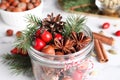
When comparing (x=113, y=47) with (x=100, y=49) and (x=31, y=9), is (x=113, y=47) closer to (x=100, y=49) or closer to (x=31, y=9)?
(x=100, y=49)

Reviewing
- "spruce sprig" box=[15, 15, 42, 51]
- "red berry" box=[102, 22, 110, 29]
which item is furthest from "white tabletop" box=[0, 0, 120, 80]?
"spruce sprig" box=[15, 15, 42, 51]

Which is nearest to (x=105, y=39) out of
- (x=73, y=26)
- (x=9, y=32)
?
(x=73, y=26)

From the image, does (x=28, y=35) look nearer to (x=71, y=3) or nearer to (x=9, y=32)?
(x=9, y=32)

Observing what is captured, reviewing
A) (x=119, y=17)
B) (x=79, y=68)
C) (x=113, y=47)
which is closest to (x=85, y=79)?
(x=79, y=68)

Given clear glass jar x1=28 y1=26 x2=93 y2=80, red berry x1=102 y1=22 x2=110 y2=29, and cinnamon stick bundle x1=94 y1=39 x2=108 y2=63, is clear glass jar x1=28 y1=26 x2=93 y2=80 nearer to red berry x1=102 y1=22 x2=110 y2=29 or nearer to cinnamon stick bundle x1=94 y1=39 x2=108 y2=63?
cinnamon stick bundle x1=94 y1=39 x2=108 y2=63

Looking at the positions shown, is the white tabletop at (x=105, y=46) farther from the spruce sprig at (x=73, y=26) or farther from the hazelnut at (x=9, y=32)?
the spruce sprig at (x=73, y=26)
